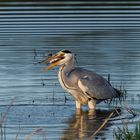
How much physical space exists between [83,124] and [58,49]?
5863 millimetres

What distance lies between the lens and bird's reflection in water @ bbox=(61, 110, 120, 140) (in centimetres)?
1105

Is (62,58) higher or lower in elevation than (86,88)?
higher

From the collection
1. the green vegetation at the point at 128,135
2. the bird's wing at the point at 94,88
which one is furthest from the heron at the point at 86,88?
the green vegetation at the point at 128,135

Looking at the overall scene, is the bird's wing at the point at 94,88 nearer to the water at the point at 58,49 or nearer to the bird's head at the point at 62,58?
the water at the point at 58,49

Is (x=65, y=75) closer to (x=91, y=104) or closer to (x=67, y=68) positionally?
(x=67, y=68)

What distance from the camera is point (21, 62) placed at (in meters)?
16.4

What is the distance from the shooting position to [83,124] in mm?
11984

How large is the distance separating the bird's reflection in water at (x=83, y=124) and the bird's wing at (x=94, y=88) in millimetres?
305

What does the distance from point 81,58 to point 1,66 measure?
1.61 meters

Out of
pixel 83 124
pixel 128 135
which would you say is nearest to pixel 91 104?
pixel 83 124

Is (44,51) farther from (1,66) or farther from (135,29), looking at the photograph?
(135,29)

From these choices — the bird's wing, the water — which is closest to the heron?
the bird's wing

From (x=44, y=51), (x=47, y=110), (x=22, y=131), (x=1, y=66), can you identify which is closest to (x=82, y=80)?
(x=47, y=110)

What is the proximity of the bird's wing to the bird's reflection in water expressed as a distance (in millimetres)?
305
